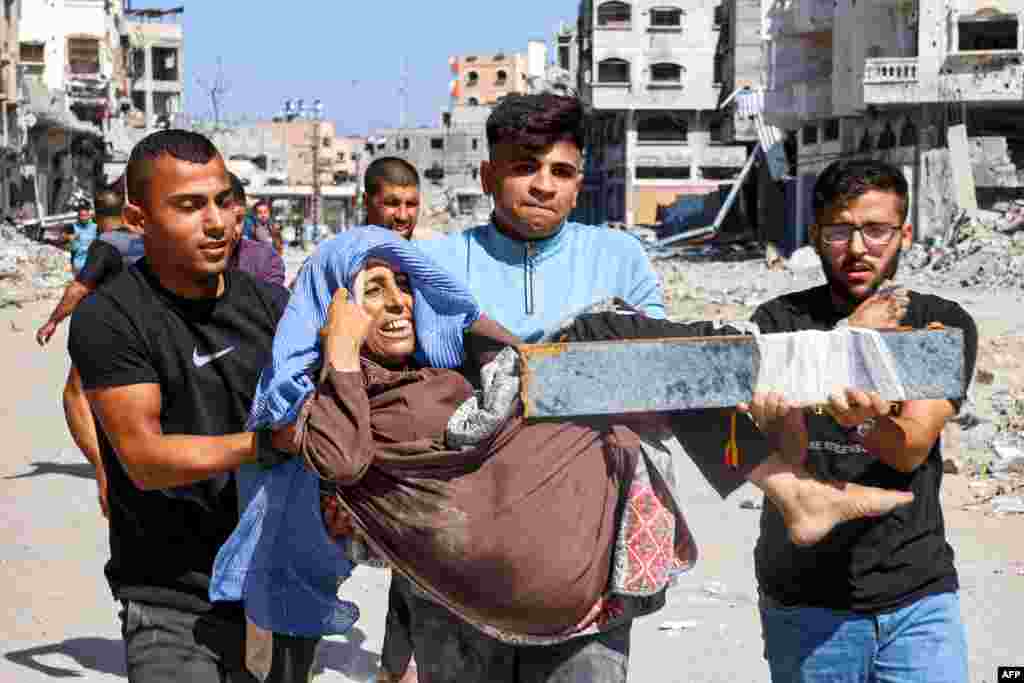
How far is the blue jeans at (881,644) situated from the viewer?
3.42 meters

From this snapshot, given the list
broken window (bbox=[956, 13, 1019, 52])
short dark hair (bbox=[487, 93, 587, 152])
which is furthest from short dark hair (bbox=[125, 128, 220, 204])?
broken window (bbox=[956, 13, 1019, 52])

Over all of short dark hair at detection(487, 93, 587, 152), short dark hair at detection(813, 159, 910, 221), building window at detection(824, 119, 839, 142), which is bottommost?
short dark hair at detection(813, 159, 910, 221)

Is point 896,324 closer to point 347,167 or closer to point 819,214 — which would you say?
point 819,214

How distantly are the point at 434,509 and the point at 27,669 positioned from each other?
11.6 feet

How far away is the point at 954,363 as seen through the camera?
2996 millimetres

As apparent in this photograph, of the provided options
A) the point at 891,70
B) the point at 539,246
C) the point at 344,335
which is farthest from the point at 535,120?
the point at 891,70

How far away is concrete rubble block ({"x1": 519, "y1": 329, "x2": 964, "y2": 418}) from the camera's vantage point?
114 inches

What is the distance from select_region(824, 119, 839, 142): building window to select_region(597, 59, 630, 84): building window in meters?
27.0

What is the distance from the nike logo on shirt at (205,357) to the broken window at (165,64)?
326 feet

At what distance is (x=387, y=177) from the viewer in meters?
6.58

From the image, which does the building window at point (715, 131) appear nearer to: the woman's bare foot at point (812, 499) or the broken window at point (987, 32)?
the broken window at point (987, 32)

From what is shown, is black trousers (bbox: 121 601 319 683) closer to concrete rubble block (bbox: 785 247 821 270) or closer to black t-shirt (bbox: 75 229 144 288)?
black t-shirt (bbox: 75 229 144 288)

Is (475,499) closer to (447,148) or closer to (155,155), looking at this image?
(155,155)

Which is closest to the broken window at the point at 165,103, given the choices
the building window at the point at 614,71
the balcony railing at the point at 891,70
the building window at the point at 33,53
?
the building window at the point at 33,53
